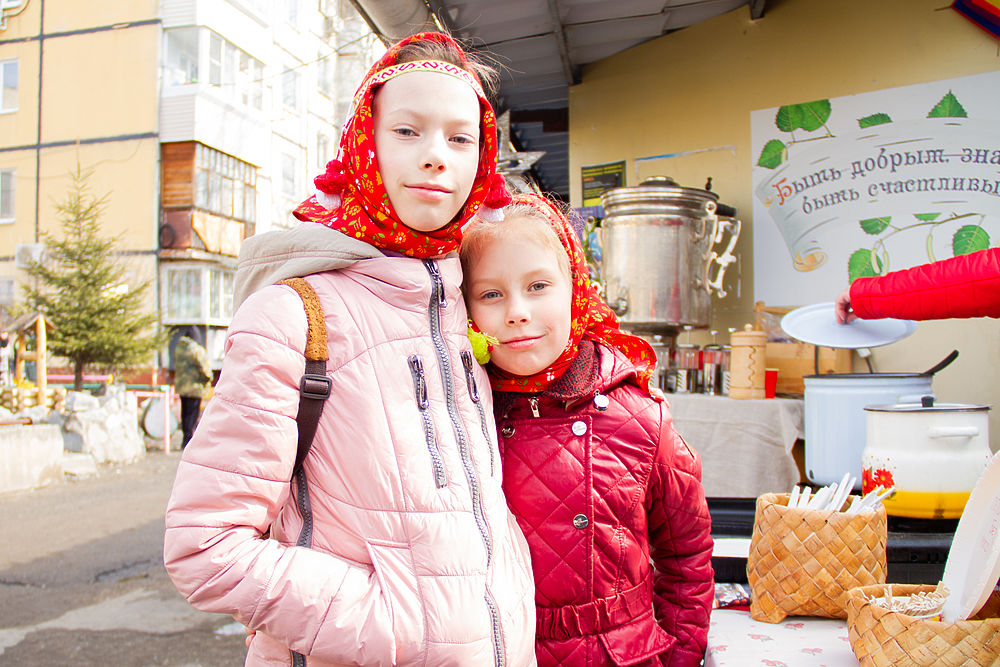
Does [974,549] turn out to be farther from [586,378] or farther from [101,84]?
[101,84]

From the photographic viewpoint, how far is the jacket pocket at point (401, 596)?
3.34ft

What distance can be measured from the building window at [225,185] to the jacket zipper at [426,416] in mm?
19185

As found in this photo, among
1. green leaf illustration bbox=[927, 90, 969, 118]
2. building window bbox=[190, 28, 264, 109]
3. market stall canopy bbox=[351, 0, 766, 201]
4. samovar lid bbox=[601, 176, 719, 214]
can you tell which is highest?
building window bbox=[190, 28, 264, 109]

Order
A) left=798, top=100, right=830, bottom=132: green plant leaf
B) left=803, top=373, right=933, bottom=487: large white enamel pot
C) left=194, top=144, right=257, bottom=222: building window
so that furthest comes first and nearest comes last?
1. left=194, top=144, right=257, bottom=222: building window
2. left=798, top=100, right=830, bottom=132: green plant leaf
3. left=803, top=373, right=933, bottom=487: large white enamel pot

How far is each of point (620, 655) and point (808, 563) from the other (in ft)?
1.85

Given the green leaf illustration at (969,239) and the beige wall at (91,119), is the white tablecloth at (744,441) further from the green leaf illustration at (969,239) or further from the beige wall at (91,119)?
the beige wall at (91,119)

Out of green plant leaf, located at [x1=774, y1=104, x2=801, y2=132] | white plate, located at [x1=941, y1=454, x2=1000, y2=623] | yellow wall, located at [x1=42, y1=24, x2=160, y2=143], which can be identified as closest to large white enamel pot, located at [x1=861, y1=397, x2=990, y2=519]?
white plate, located at [x1=941, y1=454, x2=1000, y2=623]

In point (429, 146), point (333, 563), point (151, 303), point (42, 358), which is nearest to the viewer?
Result: point (333, 563)

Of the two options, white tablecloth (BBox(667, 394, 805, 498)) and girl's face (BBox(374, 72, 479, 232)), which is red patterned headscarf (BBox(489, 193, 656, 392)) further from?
white tablecloth (BBox(667, 394, 805, 498))

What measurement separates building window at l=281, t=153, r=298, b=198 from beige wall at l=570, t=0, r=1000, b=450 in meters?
18.9

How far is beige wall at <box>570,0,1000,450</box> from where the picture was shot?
155 inches

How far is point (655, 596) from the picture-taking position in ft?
5.41

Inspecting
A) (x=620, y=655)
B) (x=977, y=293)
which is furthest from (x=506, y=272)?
(x=977, y=293)

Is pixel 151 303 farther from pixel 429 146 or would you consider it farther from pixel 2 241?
pixel 429 146
